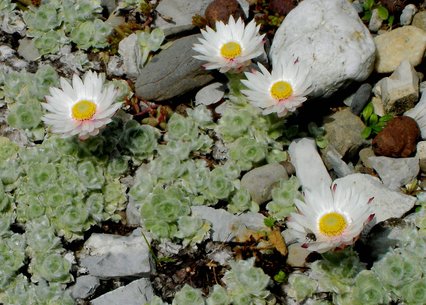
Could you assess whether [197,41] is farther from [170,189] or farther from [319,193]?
[319,193]

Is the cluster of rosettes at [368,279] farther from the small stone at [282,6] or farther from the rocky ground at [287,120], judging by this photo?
the small stone at [282,6]

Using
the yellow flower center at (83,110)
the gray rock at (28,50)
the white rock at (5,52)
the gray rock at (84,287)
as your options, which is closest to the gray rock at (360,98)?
the yellow flower center at (83,110)

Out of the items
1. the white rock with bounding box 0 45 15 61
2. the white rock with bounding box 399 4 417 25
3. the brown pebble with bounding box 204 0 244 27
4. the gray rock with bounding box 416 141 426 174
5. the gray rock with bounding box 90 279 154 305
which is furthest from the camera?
the white rock with bounding box 0 45 15 61

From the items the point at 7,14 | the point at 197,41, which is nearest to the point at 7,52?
the point at 7,14

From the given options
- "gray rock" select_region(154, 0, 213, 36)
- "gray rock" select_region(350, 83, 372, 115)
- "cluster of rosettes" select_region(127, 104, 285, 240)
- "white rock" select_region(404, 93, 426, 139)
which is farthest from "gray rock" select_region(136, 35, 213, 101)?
"white rock" select_region(404, 93, 426, 139)

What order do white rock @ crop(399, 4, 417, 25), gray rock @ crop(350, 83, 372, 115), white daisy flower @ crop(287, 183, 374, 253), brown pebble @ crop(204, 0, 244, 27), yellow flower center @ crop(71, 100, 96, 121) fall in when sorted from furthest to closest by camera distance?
white rock @ crop(399, 4, 417, 25) < brown pebble @ crop(204, 0, 244, 27) < gray rock @ crop(350, 83, 372, 115) < yellow flower center @ crop(71, 100, 96, 121) < white daisy flower @ crop(287, 183, 374, 253)

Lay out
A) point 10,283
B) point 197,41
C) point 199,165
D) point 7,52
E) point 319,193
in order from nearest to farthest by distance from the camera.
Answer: point 319,193, point 10,283, point 199,165, point 197,41, point 7,52

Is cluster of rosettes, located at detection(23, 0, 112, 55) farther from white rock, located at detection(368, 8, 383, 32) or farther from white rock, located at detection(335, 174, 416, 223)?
white rock, located at detection(335, 174, 416, 223)
